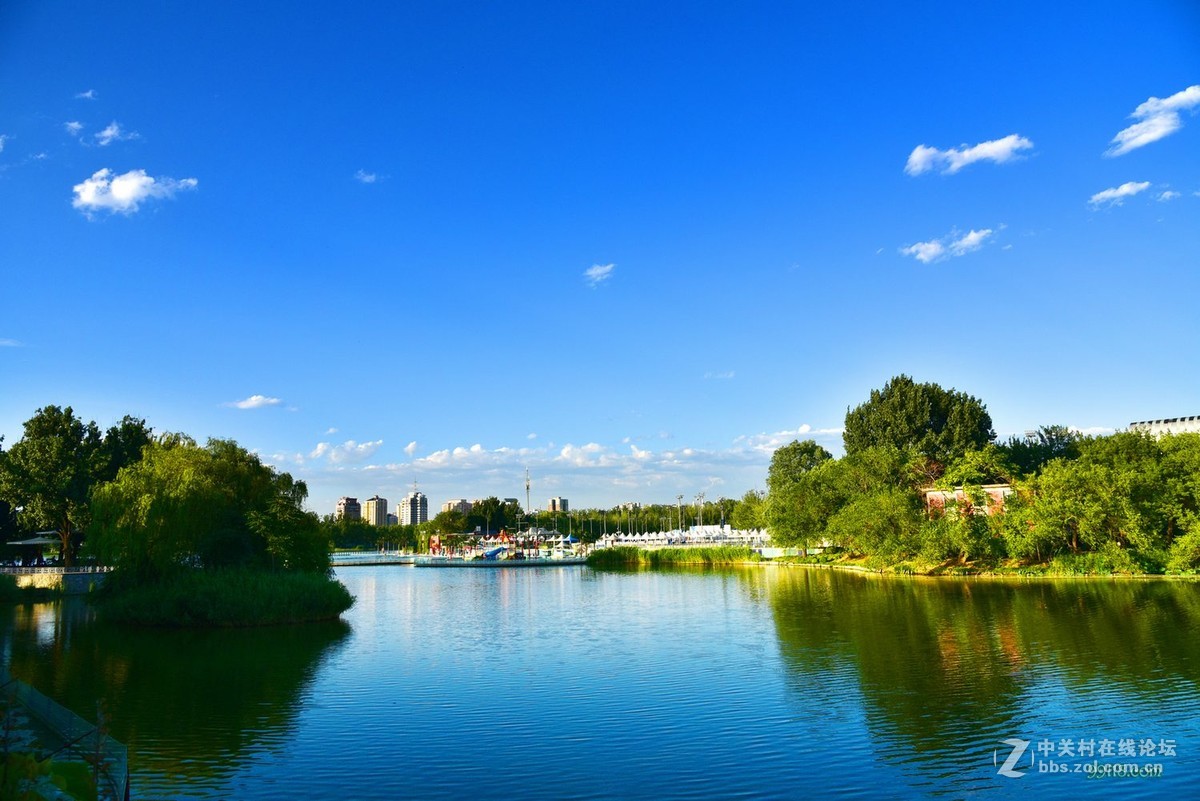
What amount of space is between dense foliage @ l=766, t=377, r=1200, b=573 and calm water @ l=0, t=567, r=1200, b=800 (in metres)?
13.7

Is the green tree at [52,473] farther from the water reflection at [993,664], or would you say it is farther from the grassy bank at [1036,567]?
the grassy bank at [1036,567]

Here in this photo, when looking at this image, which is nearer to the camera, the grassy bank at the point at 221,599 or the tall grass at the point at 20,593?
the grassy bank at the point at 221,599

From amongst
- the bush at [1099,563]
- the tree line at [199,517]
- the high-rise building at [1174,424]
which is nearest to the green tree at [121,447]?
the tree line at [199,517]

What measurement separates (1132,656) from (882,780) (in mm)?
15032

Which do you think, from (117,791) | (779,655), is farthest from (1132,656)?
(117,791)

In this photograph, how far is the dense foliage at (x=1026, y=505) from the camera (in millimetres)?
52250

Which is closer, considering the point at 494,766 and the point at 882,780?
the point at 882,780

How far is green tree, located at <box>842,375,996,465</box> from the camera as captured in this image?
268ft

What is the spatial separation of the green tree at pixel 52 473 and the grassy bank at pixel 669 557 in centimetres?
6341

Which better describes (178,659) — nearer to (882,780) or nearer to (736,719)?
(736,719)

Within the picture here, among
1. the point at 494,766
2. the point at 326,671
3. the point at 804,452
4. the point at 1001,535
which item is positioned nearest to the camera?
the point at 494,766

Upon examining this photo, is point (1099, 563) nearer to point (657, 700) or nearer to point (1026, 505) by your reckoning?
point (1026, 505)

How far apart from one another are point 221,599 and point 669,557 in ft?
244

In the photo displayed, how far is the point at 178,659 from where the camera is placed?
28703 millimetres
